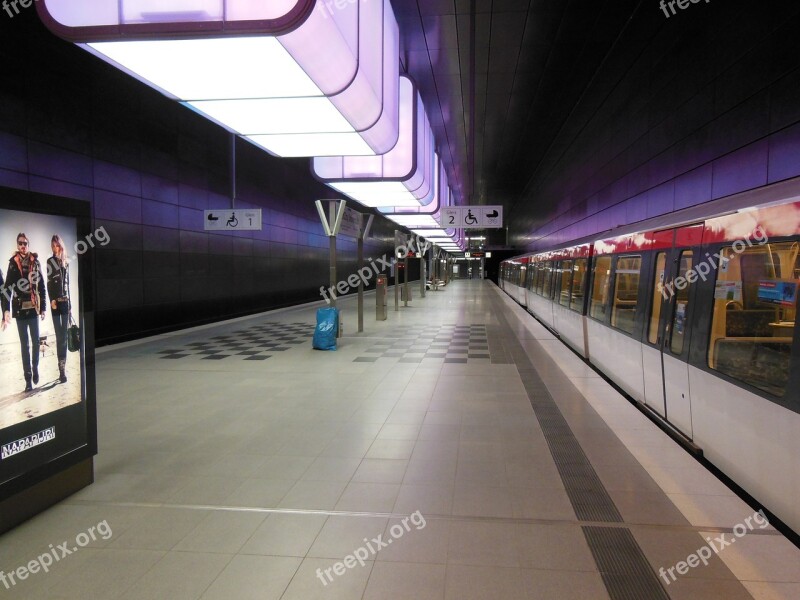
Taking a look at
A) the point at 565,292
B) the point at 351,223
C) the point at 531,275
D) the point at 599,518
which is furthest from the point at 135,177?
the point at 531,275

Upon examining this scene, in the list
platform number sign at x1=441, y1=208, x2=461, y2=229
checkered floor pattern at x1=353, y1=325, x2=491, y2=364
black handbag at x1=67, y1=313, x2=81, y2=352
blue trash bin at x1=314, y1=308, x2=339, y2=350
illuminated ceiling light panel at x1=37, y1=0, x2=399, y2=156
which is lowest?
checkered floor pattern at x1=353, y1=325, x2=491, y2=364

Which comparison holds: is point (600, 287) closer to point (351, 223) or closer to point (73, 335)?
point (351, 223)

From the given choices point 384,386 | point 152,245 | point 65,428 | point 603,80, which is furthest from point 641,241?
point 152,245

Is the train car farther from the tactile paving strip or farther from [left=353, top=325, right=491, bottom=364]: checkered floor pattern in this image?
the tactile paving strip

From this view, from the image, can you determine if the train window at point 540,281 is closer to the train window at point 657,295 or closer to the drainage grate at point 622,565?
the train window at point 657,295

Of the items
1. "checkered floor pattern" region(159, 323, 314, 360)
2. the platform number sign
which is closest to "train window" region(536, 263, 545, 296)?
the platform number sign

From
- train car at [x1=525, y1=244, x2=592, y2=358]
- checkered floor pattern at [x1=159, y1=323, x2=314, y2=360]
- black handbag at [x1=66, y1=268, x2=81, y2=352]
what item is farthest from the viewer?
train car at [x1=525, y1=244, x2=592, y2=358]

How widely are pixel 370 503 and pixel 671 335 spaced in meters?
3.23

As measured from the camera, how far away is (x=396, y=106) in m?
8.75

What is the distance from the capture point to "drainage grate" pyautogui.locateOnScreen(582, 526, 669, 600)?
7.68 feet

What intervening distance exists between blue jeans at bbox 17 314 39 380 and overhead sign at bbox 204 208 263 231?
10.5 metres

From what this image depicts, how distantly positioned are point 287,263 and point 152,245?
7.82 m

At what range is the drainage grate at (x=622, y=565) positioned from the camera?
2.34 meters

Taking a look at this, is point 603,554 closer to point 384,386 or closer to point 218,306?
point 384,386
